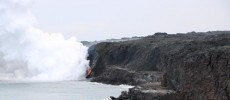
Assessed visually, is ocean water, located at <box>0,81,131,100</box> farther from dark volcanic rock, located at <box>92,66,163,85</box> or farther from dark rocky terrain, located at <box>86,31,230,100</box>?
dark rocky terrain, located at <box>86,31,230,100</box>

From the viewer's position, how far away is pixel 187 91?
140 feet

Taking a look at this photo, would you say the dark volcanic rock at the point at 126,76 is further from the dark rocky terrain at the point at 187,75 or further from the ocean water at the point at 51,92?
the ocean water at the point at 51,92

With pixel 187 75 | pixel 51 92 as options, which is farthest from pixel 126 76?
pixel 187 75

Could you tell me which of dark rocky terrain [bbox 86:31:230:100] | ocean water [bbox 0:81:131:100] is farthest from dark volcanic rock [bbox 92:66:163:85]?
ocean water [bbox 0:81:131:100]

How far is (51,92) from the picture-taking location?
2886 inches

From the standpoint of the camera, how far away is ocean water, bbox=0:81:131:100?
6544 cm

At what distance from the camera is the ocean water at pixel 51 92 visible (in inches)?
2576

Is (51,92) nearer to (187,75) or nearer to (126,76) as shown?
(126,76)

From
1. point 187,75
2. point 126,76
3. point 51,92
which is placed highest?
point 187,75

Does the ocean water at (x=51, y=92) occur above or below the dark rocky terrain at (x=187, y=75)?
below

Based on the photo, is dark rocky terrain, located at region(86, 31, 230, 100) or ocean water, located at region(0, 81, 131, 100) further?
ocean water, located at region(0, 81, 131, 100)

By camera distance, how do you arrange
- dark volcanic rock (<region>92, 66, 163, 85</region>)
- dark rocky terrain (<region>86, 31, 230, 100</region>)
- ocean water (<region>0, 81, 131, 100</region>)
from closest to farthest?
dark rocky terrain (<region>86, 31, 230, 100</region>), ocean water (<region>0, 81, 131, 100</region>), dark volcanic rock (<region>92, 66, 163, 85</region>)

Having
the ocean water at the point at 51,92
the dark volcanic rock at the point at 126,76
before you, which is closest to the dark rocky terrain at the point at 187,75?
the dark volcanic rock at the point at 126,76

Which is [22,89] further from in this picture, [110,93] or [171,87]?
[171,87]
